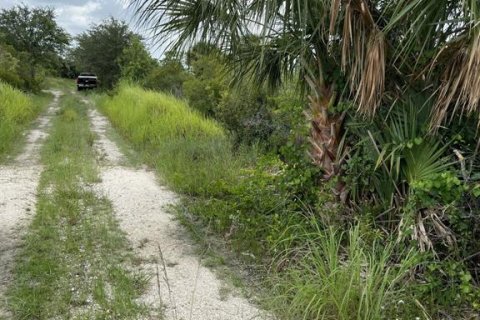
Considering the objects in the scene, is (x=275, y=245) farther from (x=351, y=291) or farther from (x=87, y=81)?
(x=87, y=81)

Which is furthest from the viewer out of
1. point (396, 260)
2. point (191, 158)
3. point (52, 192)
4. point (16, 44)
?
point (16, 44)

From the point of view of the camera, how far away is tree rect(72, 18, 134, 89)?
28.5 meters

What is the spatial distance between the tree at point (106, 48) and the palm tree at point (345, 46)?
25292 mm

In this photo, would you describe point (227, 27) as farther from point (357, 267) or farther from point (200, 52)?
point (357, 267)

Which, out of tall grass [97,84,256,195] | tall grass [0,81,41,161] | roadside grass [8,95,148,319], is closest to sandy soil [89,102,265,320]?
roadside grass [8,95,148,319]

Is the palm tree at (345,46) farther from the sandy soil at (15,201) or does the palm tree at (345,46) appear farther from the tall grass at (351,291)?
the sandy soil at (15,201)

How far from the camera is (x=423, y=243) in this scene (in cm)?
319

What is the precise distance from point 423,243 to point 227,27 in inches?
105

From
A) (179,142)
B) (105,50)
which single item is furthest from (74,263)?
(105,50)

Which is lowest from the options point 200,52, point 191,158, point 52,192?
point 52,192

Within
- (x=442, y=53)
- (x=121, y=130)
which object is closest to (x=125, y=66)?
(x=121, y=130)

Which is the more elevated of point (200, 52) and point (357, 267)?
point (200, 52)

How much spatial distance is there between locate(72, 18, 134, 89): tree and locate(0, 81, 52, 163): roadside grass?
37.3 feet

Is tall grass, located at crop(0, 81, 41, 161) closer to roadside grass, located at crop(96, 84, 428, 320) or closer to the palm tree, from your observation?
roadside grass, located at crop(96, 84, 428, 320)
